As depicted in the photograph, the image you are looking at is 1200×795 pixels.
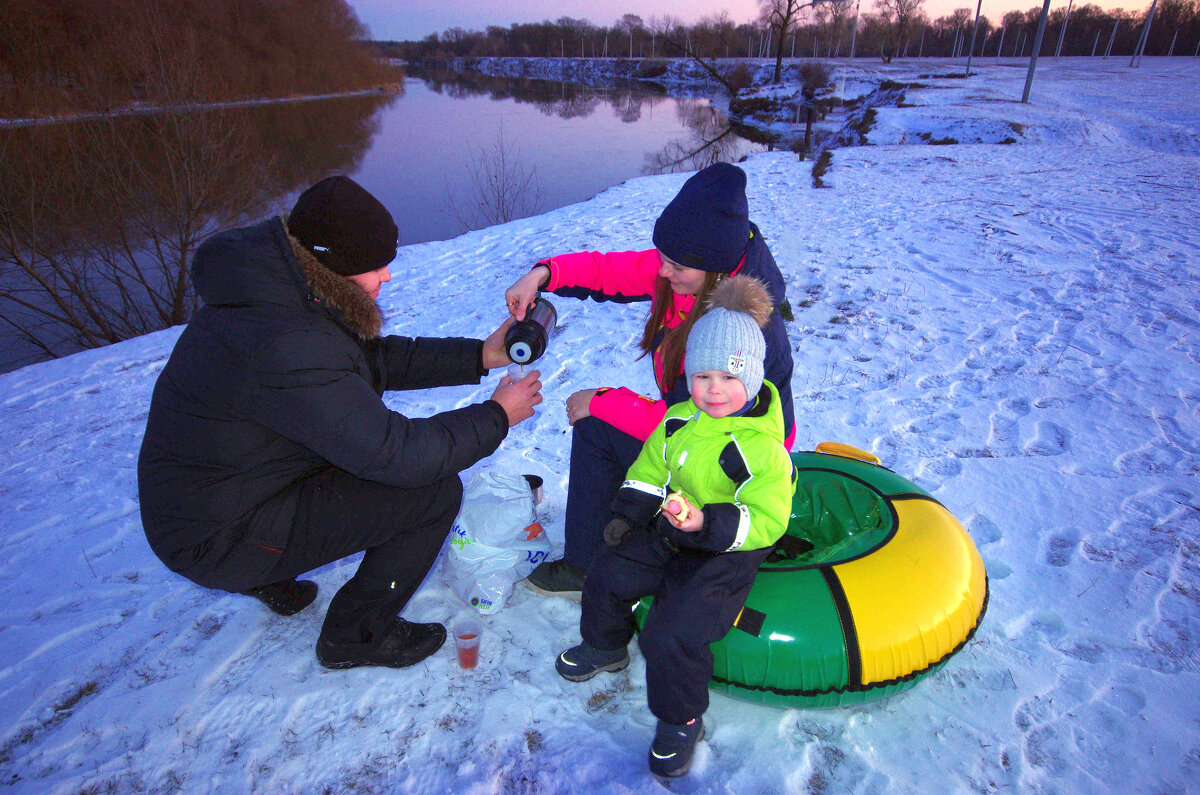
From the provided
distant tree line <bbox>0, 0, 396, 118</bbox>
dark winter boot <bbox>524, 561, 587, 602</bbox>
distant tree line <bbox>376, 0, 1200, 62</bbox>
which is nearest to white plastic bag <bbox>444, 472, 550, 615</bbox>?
dark winter boot <bbox>524, 561, 587, 602</bbox>

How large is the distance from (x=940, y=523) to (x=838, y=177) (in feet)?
33.3

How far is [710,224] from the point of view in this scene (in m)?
2.01

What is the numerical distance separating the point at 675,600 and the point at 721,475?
0.41m

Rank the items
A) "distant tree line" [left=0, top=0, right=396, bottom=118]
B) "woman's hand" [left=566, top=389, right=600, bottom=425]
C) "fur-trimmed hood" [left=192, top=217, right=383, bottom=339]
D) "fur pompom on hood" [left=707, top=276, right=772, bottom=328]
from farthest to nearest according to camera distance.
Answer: "distant tree line" [left=0, top=0, right=396, bottom=118] < "woman's hand" [left=566, top=389, right=600, bottom=425] < "fur pompom on hood" [left=707, top=276, right=772, bottom=328] < "fur-trimmed hood" [left=192, top=217, right=383, bottom=339]

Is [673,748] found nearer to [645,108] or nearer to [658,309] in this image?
[658,309]

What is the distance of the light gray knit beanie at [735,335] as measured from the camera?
1.80 meters

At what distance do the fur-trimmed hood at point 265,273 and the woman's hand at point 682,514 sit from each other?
1.18 metres

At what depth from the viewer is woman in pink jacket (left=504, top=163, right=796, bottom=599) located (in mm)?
2027

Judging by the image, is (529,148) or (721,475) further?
(529,148)

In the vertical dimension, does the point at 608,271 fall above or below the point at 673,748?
above

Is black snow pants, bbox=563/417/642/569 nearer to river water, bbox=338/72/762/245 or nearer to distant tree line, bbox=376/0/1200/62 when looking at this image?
river water, bbox=338/72/762/245

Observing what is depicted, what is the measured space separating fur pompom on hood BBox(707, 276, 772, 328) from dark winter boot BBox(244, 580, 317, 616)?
6.51 feet

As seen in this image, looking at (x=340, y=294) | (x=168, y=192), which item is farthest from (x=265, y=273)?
(x=168, y=192)

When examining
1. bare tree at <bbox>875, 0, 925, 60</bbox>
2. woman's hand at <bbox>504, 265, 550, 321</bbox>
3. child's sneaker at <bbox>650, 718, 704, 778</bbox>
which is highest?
bare tree at <bbox>875, 0, 925, 60</bbox>
